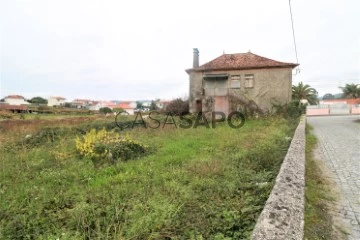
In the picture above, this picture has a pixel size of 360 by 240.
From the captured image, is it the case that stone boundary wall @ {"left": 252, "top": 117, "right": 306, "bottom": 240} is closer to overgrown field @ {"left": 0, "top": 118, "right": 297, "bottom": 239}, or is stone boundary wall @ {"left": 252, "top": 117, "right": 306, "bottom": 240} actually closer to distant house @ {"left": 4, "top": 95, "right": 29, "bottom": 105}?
overgrown field @ {"left": 0, "top": 118, "right": 297, "bottom": 239}

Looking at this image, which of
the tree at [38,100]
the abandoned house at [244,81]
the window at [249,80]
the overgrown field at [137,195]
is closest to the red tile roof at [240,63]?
the abandoned house at [244,81]

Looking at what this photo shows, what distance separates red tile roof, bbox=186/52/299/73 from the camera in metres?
23.3

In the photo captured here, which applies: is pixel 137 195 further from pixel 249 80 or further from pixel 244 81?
pixel 249 80

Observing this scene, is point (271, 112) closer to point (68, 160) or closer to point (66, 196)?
point (68, 160)

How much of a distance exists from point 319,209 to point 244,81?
70.5ft

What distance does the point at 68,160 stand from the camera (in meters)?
6.93

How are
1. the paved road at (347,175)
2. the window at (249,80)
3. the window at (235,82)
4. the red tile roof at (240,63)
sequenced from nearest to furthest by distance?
1. the paved road at (347,175)
2. the red tile roof at (240,63)
3. the window at (249,80)
4. the window at (235,82)

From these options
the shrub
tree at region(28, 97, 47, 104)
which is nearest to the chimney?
the shrub

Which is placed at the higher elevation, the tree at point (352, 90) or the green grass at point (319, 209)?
the tree at point (352, 90)

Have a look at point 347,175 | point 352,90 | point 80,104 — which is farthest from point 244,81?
point 80,104

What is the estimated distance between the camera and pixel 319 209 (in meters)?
3.66

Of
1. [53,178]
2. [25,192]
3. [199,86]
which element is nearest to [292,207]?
[25,192]

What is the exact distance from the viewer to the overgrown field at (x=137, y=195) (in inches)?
116

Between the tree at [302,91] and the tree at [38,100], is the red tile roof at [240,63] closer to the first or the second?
the tree at [302,91]
